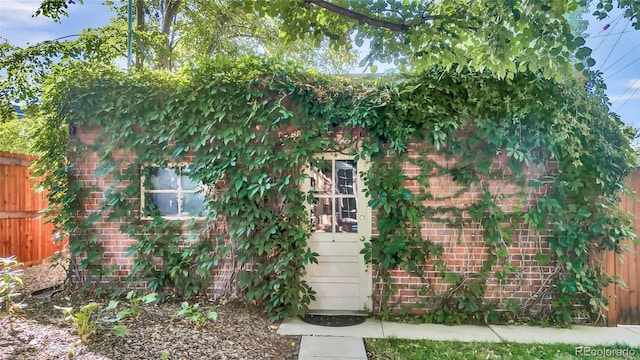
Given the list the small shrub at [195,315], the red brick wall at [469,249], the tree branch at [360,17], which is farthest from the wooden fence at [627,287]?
the small shrub at [195,315]

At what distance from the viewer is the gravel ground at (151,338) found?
8.80 feet

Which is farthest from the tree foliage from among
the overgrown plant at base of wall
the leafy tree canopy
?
the leafy tree canopy

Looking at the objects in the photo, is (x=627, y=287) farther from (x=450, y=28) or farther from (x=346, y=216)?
(x=450, y=28)

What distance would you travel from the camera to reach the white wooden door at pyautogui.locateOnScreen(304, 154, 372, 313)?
432 centimetres

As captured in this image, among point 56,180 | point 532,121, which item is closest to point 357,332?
point 532,121

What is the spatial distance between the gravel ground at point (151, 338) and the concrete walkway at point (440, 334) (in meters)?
0.24

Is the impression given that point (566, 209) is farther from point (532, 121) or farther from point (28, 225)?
point (28, 225)

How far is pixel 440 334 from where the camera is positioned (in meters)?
3.76

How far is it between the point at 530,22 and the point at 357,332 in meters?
3.18

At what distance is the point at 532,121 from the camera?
4.01 m

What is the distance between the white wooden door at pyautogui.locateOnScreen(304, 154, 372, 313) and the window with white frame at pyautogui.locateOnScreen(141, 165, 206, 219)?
1443 mm

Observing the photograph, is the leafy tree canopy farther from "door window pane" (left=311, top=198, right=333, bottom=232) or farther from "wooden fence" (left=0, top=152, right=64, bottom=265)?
"door window pane" (left=311, top=198, right=333, bottom=232)

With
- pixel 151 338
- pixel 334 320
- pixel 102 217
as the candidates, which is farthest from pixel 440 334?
pixel 102 217

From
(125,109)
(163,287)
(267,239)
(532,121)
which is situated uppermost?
(125,109)
